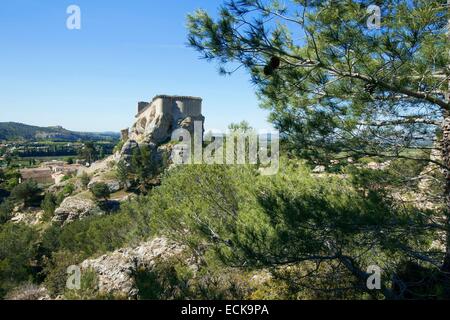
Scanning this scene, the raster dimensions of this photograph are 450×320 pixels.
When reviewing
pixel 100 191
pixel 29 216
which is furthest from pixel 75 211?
pixel 29 216

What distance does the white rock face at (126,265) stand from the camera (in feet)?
20.1

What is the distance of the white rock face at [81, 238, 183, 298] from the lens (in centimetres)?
614

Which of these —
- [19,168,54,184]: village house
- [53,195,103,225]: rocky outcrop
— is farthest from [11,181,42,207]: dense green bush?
[19,168,54,184]: village house

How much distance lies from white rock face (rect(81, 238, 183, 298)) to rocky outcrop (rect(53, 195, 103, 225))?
19.1 meters

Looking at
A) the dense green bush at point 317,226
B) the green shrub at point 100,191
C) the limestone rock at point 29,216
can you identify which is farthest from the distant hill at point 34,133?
the dense green bush at point 317,226

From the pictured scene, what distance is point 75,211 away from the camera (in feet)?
93.8

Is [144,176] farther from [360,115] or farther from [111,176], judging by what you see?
[360,115]

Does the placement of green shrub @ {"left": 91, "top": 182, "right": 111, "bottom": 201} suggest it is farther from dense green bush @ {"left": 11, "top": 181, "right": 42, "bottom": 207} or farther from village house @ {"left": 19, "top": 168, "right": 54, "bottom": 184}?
village house @ {"left": 19, "top": 168, "right": 54, "bottom": 184}

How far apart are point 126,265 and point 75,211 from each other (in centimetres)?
2390

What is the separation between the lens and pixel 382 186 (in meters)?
3.90
